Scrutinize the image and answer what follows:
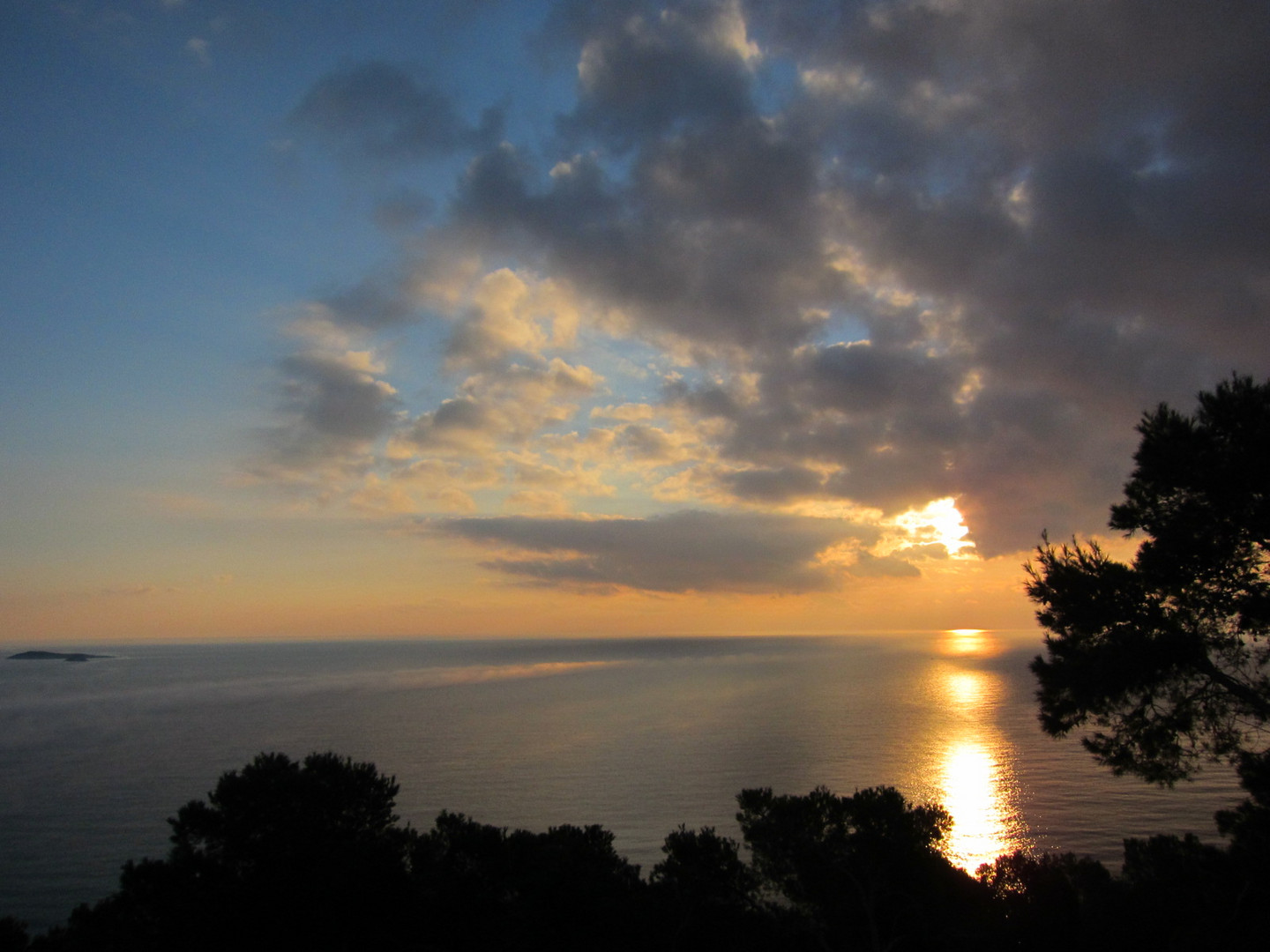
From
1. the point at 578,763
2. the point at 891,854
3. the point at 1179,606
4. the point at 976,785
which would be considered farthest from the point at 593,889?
the point at 976,785

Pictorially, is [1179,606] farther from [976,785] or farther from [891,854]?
[976,785]

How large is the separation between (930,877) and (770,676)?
545 feet

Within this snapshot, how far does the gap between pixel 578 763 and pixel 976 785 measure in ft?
127

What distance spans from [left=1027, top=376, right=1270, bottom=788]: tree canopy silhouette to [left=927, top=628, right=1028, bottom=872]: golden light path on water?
2418 cm

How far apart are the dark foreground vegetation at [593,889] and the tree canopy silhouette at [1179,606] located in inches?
241

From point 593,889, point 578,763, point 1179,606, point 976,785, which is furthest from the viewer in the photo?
point 578,763

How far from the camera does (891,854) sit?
24.7 metres

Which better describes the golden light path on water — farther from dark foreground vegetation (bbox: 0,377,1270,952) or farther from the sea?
dark foreground vegetation (bbox: 0,377,1270,952)

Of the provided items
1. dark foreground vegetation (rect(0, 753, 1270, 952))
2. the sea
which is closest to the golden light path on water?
the sea

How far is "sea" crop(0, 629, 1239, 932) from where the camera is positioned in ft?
162

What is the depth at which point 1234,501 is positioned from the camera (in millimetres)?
17359

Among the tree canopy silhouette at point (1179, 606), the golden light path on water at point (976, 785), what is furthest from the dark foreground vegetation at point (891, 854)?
the golden light path on water at point (976, 785)

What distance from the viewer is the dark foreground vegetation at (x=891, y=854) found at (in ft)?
59.0

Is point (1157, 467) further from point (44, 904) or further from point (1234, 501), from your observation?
point (44, 904)
